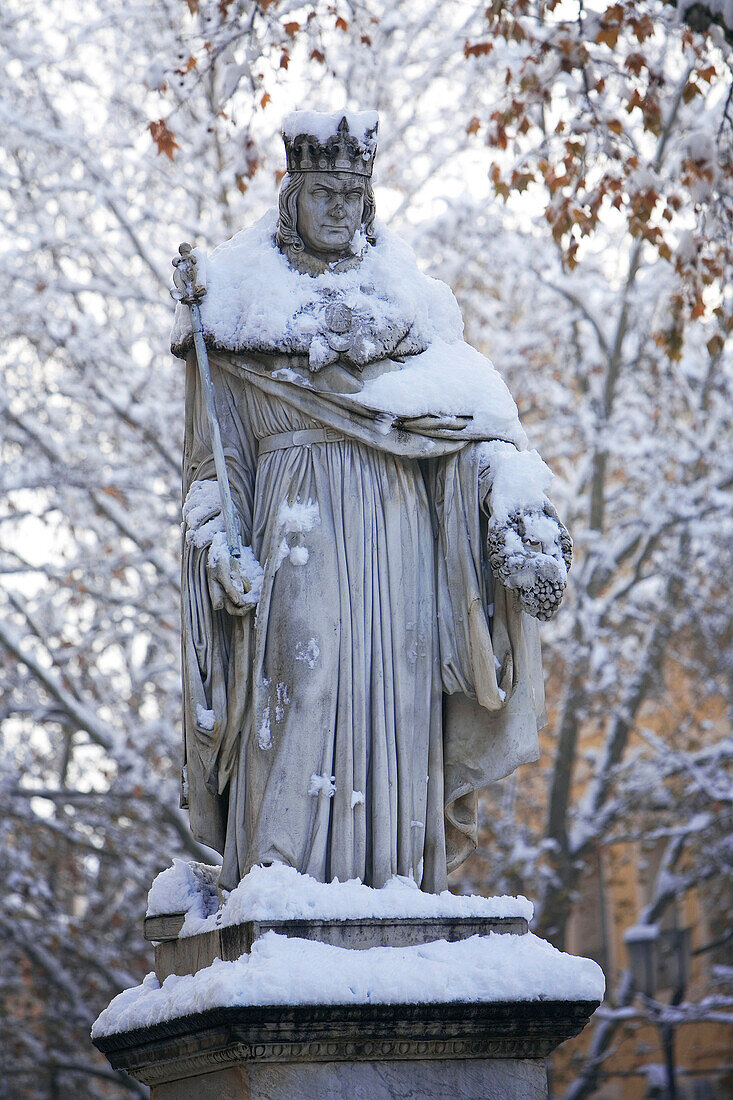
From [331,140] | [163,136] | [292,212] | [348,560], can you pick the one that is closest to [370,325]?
[292,212]

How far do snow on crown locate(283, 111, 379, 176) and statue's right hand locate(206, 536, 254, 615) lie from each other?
119cm

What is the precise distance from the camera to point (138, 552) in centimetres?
1641

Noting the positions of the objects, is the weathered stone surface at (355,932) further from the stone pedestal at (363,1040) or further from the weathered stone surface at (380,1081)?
the weathered stone surface at (380,1081)

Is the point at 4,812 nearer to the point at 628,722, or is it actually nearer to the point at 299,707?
the point at 628,722

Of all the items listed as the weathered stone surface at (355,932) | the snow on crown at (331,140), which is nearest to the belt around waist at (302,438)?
the snow on crown at (331,140)

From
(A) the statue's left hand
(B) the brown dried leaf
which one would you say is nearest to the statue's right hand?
(A) the statue's left hand

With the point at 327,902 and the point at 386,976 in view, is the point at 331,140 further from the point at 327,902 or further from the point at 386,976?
the point at 386,976

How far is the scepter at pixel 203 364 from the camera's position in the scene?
17.0 ft

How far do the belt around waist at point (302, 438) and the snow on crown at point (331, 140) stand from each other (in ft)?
2.62

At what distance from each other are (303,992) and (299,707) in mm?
863

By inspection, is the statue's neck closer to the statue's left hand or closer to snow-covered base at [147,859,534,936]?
the statue's left hand

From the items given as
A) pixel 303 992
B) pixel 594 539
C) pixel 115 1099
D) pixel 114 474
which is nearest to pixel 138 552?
pixel 114 474

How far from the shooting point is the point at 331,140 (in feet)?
17.2

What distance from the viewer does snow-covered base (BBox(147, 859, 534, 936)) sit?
462cm
